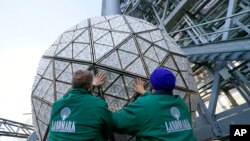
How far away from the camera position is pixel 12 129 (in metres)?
22.8

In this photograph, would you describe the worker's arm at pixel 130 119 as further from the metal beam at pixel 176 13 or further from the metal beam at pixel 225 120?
the metal beam at pixel 176 13

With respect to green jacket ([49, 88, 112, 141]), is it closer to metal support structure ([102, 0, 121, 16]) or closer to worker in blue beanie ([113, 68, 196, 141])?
worker in blue beanie ([113, 68, 196, 141])

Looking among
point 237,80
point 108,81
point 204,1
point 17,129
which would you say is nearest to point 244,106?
point 237,80

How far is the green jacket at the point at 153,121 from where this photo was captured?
8.40 ft

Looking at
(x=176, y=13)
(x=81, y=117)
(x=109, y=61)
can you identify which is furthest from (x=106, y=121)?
(x=176, y=13)

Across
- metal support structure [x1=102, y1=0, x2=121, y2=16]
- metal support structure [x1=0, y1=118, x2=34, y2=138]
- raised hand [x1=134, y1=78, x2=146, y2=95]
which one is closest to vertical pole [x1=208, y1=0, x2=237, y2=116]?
metal support structure [x1=102, y1=0, x2=121, y2=16]

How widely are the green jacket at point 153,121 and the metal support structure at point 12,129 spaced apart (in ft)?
71.1

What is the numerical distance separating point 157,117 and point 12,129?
879 inches

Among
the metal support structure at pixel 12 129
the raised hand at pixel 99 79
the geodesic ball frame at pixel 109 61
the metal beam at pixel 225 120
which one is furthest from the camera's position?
the metal support structure at pixel 12 129

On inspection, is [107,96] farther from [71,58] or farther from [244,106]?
[244,106]

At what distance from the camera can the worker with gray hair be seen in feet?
8.48

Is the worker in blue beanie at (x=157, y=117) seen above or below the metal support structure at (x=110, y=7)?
below

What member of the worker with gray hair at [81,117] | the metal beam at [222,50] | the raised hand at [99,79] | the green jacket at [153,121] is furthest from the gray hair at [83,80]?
the metal beam at [222,50]

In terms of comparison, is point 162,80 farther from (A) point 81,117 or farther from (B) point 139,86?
(A) point 81,117
